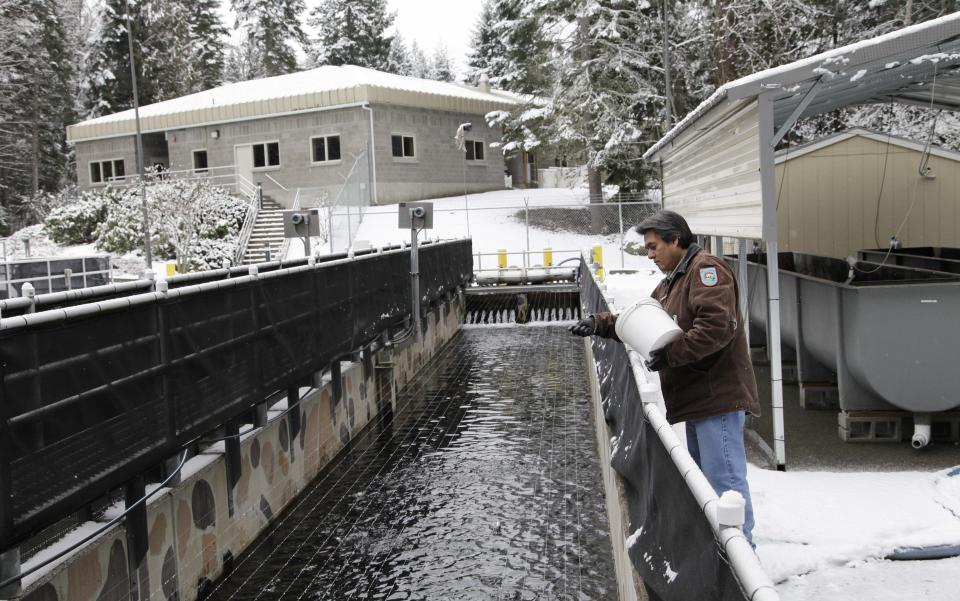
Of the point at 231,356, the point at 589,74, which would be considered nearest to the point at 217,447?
the point at 231,356

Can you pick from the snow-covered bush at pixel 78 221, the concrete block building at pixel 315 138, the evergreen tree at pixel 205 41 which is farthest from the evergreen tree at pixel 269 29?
the snow-covered bush at pixel 78 221

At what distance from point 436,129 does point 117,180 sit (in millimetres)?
16188

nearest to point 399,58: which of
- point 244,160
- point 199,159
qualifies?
point 199,159

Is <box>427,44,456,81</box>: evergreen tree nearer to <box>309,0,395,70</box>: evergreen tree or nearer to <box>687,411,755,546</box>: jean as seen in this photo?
<box>309,0,395,70</box>: evergreen tree

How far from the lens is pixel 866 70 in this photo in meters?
7.18

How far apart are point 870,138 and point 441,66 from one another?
265 feet

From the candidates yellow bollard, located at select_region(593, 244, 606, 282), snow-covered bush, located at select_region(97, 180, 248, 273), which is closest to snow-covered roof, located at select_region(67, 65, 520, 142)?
snow-covered bush, located at select_region(97, 180, 248, 273)

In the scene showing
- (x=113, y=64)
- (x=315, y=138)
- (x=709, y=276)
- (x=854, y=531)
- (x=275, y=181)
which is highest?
(x=113, y=64)

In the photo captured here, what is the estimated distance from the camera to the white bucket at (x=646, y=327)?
163 inches

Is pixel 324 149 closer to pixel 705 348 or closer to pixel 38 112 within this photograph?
pixel 38 112

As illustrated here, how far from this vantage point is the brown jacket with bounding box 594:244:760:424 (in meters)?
4.21

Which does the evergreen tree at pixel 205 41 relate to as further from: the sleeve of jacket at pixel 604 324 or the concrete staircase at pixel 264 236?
the sleeve of jacket at pixel 604 324

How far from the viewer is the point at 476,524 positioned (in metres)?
7.26

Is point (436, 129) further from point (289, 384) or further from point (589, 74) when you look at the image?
point (289, 384)
